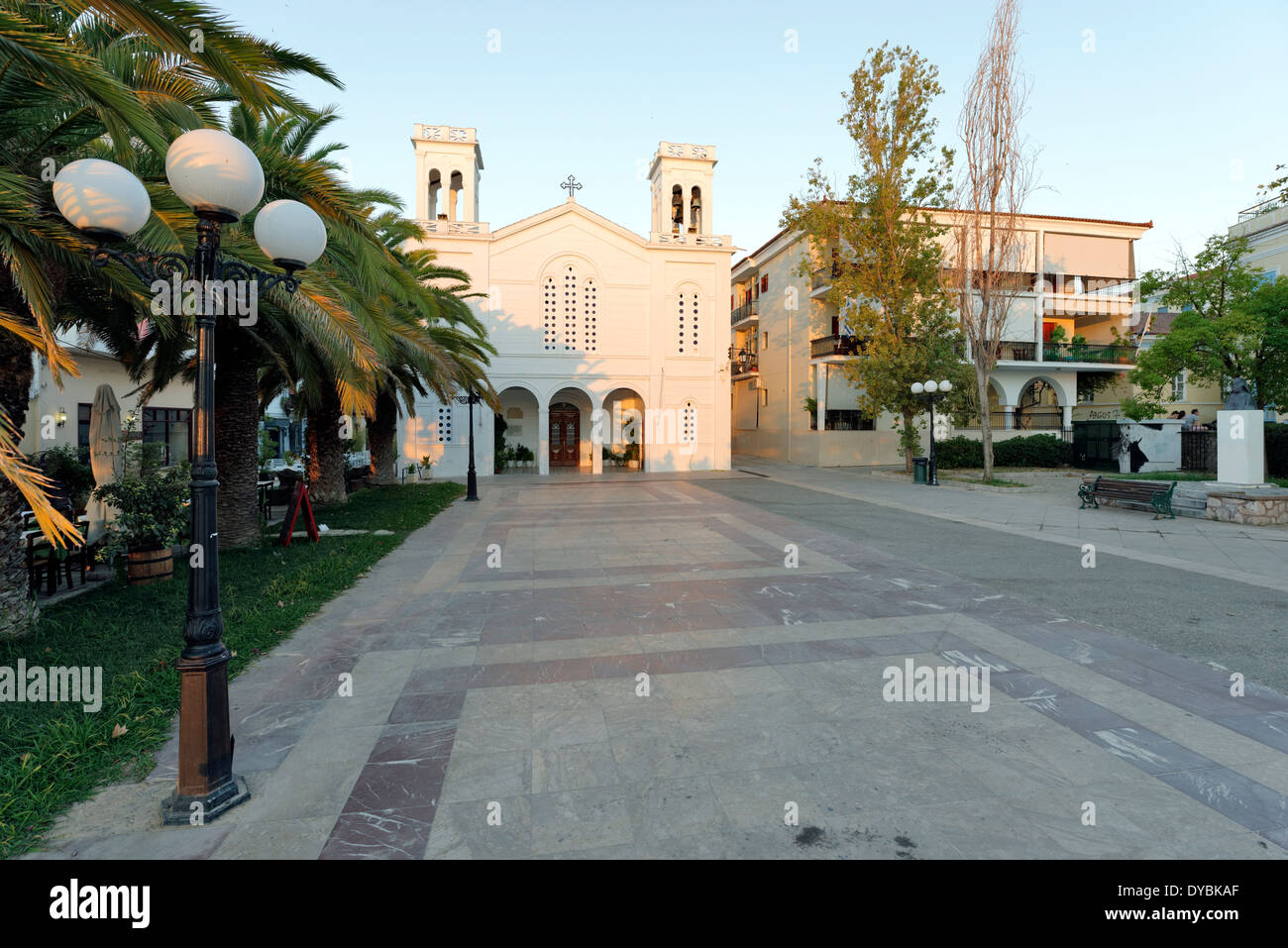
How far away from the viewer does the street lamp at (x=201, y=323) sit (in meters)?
3.14

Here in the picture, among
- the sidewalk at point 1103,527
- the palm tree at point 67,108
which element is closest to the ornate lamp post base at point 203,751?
the palm tree at point 67,108

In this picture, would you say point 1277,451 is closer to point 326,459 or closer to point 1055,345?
point 1055,345

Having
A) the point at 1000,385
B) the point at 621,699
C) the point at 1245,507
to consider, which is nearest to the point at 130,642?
the point at 621,699

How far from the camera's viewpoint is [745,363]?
40781 mm

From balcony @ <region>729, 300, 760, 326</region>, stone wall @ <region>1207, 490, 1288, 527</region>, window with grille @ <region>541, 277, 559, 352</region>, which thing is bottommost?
stone wall @ <region>1207, 490, 1288, 527</region>

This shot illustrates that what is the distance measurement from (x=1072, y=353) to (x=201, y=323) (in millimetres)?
38447

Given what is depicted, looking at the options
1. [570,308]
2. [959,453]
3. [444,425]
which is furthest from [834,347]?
[444,425]

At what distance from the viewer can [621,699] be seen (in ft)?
15.0

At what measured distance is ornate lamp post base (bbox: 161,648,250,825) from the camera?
315 centimetres

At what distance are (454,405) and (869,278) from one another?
717 inches

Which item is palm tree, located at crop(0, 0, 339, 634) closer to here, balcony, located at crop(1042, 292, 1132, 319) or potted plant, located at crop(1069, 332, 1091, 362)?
potted plant, located at crop(1069, 332, 1091, 362)

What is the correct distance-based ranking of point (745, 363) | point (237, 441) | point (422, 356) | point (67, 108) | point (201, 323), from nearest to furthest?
point (201, 323), point (67, 108), point (237, 441), point (422, 356), point (745, 363)

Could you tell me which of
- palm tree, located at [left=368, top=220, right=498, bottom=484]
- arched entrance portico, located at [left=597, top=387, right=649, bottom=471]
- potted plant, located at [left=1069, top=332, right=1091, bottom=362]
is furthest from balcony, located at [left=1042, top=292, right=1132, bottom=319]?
palm tree, located at [left=368, top=220, right=498, bottom=484]

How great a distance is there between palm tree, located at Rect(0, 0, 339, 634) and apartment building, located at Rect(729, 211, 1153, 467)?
90.8ft
